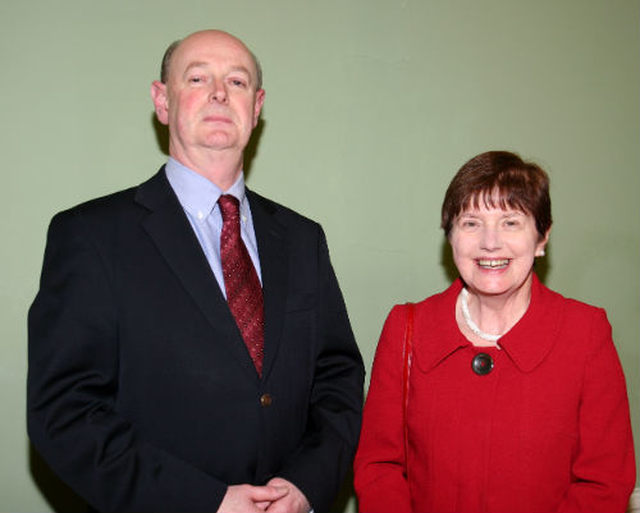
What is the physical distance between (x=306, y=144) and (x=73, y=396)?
4.37ft

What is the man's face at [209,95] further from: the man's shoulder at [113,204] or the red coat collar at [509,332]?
the red coat collar at [509,332]

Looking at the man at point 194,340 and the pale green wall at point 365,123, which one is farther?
the pale green wall at point 365,123

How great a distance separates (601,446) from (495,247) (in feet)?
1.98

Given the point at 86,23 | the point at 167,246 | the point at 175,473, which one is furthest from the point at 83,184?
the point at 175,473

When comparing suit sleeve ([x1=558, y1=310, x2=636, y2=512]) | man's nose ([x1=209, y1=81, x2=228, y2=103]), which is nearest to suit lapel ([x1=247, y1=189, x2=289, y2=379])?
man's nose ([x1=209, y1=81, x2=228, y2=103])

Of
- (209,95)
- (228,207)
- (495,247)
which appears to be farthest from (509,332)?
(209,95)

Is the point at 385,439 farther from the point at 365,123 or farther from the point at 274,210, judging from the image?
the point at 365,123

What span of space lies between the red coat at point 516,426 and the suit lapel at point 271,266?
397 millimetres

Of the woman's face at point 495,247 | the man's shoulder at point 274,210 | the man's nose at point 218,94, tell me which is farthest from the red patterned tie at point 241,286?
the woman's face at point 495,247

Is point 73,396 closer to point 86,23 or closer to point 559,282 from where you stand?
point 86,23

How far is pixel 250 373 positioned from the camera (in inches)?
70.2

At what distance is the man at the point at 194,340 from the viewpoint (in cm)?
165

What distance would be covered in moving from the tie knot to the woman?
0.61m

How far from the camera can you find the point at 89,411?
1.65 metres
